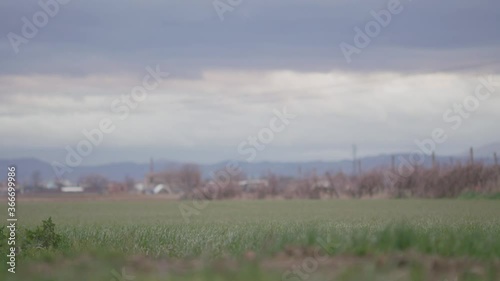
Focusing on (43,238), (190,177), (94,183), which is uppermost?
(94,183)

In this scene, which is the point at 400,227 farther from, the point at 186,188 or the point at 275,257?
the point at 186,188

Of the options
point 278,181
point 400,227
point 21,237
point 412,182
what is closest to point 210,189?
point 278,181

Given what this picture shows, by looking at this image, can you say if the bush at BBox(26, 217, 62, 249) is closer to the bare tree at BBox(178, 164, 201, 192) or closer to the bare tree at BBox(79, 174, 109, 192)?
the bare tree at BBox(178, 164, 201, 192)

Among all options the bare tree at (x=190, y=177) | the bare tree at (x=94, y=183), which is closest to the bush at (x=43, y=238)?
the bare tree at (x=190, y=177)

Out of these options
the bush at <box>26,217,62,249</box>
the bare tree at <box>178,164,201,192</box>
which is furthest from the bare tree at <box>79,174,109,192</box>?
the bush at <box>26,217,62,249</box>

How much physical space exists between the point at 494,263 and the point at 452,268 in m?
0.94

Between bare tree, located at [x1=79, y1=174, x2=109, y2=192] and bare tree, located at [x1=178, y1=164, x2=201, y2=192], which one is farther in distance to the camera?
bare tree, located at [x1=79, y1=174, x2=109, y2=192]

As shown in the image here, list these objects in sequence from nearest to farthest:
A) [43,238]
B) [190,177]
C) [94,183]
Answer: [43,238], [190,177], [94,183]

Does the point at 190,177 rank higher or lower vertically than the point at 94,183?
lower

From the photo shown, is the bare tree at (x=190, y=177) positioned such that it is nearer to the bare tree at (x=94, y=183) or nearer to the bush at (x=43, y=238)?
the bare tree at (x=94, y=183)

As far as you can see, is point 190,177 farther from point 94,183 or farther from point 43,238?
point 43,238

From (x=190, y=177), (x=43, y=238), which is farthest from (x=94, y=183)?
(x=43, y=238)

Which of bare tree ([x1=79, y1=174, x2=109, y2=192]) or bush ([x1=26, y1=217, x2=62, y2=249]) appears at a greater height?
bare tree ([x1=79, y1=174, x2=109, y2=192])

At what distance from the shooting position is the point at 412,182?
5869cm
